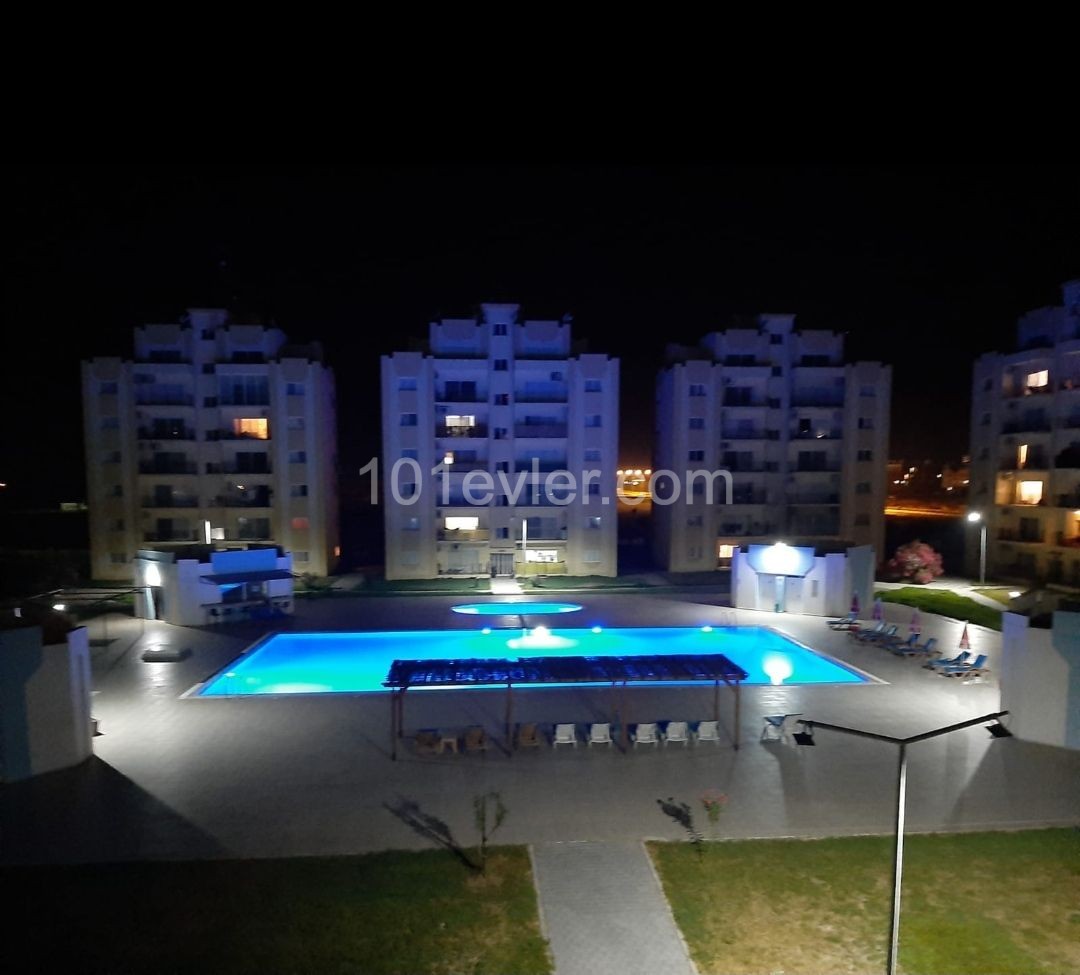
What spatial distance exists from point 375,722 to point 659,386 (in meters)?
31.2

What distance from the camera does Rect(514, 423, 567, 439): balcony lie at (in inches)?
1438

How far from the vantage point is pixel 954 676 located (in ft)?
60.8

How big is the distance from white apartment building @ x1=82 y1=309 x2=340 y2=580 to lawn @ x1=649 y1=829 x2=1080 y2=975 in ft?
101

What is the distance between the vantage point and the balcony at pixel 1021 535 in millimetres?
33656

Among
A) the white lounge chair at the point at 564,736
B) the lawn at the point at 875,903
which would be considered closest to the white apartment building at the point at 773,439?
the white lounge chair at the point at 564,736

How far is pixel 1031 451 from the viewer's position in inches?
1374

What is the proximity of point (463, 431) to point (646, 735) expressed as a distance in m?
25.1

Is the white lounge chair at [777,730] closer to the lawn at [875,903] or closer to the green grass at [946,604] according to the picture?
the lawn at [875,903]

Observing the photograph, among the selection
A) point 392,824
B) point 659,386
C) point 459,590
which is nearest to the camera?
A: point 392,824

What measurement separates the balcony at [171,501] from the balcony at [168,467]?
4.61 ft

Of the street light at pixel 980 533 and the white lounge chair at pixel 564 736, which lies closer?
the white lounge chair at pixel 564 736

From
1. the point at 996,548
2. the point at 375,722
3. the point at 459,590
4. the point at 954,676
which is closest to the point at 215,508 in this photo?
the point at 459,590

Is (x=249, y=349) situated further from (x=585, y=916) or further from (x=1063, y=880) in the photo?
(x=1063, y=880)

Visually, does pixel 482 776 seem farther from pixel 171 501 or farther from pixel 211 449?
pixel 171 501
